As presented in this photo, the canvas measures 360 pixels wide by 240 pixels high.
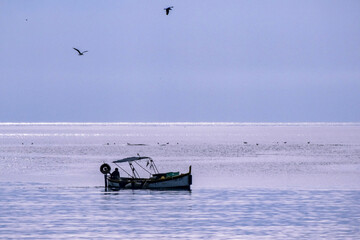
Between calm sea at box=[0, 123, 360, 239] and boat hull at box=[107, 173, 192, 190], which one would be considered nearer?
calm sea at box=[0, 123, 360, 239]

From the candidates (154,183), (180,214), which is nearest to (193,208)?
(180,214)

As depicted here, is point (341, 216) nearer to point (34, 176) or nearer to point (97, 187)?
point (97, 187)

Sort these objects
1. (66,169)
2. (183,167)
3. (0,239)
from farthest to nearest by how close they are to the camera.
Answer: (183,167) < (66,169) < (0,239)

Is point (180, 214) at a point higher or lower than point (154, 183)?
lower

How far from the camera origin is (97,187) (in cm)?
6209

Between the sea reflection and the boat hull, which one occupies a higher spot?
the boat hull

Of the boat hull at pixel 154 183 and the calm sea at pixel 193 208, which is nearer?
the calm sea at pixel 193 208

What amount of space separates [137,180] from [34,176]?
58.1 feet

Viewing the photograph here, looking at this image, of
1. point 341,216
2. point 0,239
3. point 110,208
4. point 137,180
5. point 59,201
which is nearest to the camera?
point 0,239

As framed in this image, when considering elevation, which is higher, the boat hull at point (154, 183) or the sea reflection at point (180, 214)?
the boat hull at point (154, 183)

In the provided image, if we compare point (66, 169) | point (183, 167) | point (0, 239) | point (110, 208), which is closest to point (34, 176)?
point (66, 169)

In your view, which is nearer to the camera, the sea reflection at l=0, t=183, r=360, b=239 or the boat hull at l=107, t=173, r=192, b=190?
the sea reflection at l=0, t=183, r=360, b=239

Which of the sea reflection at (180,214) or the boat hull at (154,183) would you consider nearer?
the sea reflection at (180,214)

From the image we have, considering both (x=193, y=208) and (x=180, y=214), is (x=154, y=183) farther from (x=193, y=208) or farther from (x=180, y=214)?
(x=180, y=214)
